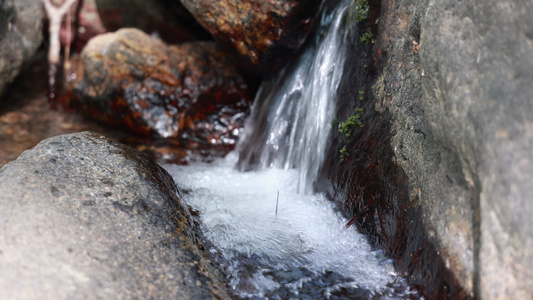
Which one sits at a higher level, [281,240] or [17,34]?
[17,34]

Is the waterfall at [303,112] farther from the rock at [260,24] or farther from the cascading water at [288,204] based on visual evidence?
the rock at [260,24]

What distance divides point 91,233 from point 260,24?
291 cm

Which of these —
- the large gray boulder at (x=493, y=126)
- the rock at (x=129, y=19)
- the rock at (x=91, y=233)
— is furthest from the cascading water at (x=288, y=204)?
the rock at (x=129, y=19)

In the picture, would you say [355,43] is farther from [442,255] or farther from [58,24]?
[58,24]

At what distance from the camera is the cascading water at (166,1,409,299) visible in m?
2.71

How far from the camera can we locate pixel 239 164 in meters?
5.02

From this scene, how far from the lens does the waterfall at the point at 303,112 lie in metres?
3.98

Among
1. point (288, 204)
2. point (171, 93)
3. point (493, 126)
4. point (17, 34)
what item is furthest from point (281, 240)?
point (17, 34)

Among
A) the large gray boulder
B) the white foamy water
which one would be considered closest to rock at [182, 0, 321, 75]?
the white foamy water

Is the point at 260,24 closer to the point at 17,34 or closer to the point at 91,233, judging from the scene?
the point at 91,233

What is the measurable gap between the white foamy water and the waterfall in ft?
0.90

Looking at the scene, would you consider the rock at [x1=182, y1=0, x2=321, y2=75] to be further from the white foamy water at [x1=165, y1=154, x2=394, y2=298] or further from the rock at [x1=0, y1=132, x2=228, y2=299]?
the rock at [x1=0, y1=132, x2=228, y2=299]

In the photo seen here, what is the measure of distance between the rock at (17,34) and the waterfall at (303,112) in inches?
131

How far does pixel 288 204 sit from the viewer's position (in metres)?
3.79
